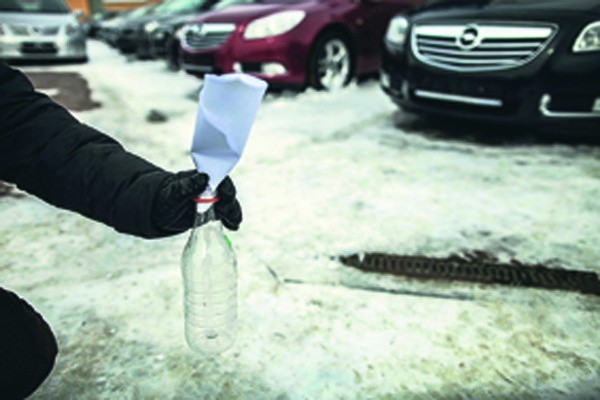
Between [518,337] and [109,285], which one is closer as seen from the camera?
[518,337]

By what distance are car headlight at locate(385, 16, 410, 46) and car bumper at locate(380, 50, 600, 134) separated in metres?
0.27

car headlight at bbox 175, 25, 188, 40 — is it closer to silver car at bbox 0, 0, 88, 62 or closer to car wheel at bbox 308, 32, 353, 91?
car wheel at bbox 308, 32, 353, 91

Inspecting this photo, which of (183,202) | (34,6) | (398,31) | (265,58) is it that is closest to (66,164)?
(183,202)

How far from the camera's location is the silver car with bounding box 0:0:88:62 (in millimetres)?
8195

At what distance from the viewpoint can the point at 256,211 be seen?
2.58 m

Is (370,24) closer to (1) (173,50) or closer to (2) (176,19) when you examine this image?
(1) (173,50)

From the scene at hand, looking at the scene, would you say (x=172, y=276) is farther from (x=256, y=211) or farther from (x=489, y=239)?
(x=489, y=239)

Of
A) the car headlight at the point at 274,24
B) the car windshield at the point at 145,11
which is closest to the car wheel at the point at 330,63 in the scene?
the car headlight at the point at 274,24

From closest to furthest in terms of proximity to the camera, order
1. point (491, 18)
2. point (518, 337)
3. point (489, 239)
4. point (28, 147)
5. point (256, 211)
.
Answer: point (28, 147)
point (518, 337)
point (489, 239)
point (256, 211)
point (491, 18)

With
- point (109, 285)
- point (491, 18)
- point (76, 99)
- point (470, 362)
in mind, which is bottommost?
point (76, 99)

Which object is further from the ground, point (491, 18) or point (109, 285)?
point (491, 18)

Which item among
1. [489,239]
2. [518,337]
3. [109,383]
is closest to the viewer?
[109,383]

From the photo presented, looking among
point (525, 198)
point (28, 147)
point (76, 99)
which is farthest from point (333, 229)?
point (76, 99)

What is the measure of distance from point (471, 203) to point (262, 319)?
5.20 ft
